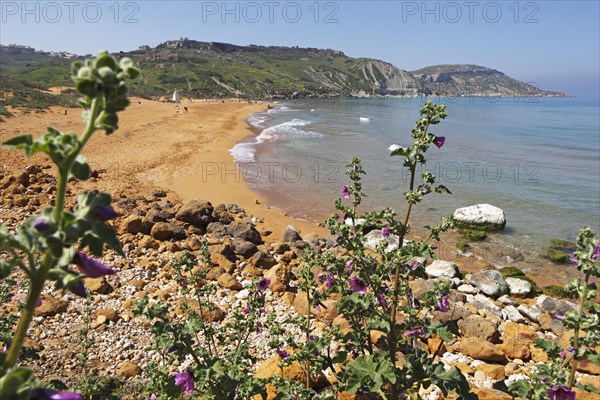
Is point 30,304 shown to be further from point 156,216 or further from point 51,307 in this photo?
point 156,216

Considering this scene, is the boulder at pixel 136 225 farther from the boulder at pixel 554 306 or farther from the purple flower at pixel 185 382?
the boulder at pixel 554 306

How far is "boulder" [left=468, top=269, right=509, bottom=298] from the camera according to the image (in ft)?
28.5

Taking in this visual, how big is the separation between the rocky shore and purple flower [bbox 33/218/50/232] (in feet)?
6.93

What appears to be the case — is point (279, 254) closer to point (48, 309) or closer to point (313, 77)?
point (48, 309)

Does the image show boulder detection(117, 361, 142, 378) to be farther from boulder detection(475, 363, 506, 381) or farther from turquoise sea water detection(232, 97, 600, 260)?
turquoise sea water detection(232, 97, 600, 260)

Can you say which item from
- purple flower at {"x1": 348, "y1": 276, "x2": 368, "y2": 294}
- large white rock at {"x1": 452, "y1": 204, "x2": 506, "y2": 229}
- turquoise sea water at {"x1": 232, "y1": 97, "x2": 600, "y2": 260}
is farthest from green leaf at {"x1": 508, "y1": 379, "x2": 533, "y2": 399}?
large white rock at {"x1": 452, "y1": 204, "x2": 506, "y2": 229}

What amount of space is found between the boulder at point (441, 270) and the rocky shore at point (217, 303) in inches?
1.0

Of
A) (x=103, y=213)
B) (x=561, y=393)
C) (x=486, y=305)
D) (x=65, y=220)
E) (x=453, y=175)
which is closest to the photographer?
(x=65, y=220)

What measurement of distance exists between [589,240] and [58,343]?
19.9 feet

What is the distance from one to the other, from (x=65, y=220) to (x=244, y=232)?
8.45 m

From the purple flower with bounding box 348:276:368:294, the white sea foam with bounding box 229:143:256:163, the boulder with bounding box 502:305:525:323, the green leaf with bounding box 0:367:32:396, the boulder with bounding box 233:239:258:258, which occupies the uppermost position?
the white sea foam with bounding box 229:143:256:163

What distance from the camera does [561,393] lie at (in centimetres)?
272

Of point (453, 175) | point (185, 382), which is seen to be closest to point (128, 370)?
point (185, 382)

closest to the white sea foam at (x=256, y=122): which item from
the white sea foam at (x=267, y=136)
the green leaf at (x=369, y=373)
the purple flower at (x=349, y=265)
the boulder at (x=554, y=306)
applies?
the white sea foam at (x=267, y=136)
